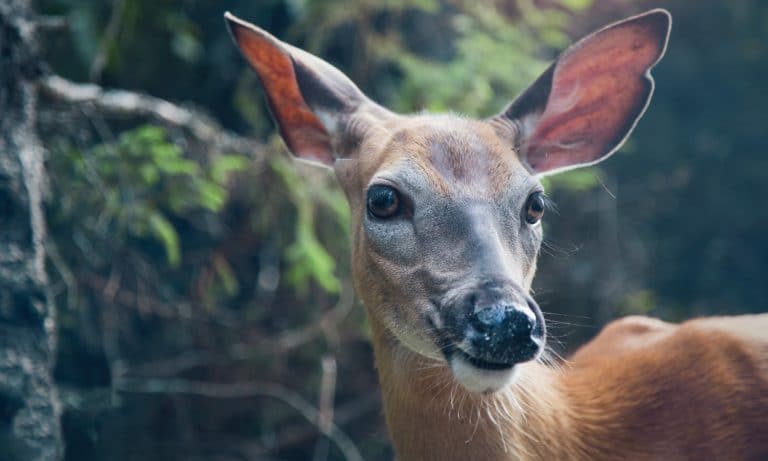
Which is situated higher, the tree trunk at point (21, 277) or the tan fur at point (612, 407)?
the tan fur at point (612, 407)

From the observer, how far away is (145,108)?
4508mm

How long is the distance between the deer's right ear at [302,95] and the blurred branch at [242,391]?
2196 millimetres

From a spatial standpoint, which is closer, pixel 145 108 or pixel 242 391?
pixel 145 108

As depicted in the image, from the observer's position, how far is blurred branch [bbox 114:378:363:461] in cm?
517

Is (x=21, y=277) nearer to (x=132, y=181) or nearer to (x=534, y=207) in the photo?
(x=132, y=181)

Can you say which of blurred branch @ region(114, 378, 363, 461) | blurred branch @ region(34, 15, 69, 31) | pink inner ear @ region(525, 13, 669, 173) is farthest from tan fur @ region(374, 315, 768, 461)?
blurred branch @ region(114, 378, 363, 461)

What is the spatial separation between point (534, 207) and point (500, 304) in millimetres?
712

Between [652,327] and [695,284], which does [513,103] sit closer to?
[652,327]

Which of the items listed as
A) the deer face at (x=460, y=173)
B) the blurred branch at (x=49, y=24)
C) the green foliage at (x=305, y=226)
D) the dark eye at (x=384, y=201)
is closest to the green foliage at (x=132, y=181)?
the green foliage at (x=305, y=226)

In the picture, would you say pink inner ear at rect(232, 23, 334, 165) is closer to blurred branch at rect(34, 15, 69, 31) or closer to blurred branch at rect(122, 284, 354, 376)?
blurred branch at rect(34, 15, 69, 31)

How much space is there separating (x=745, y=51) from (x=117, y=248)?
6.14 m

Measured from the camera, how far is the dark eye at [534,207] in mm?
2930

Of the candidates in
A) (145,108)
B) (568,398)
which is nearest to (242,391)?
(145,108)

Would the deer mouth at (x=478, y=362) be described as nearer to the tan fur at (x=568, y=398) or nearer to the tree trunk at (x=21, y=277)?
the tan fur at (x=568, y=398)
